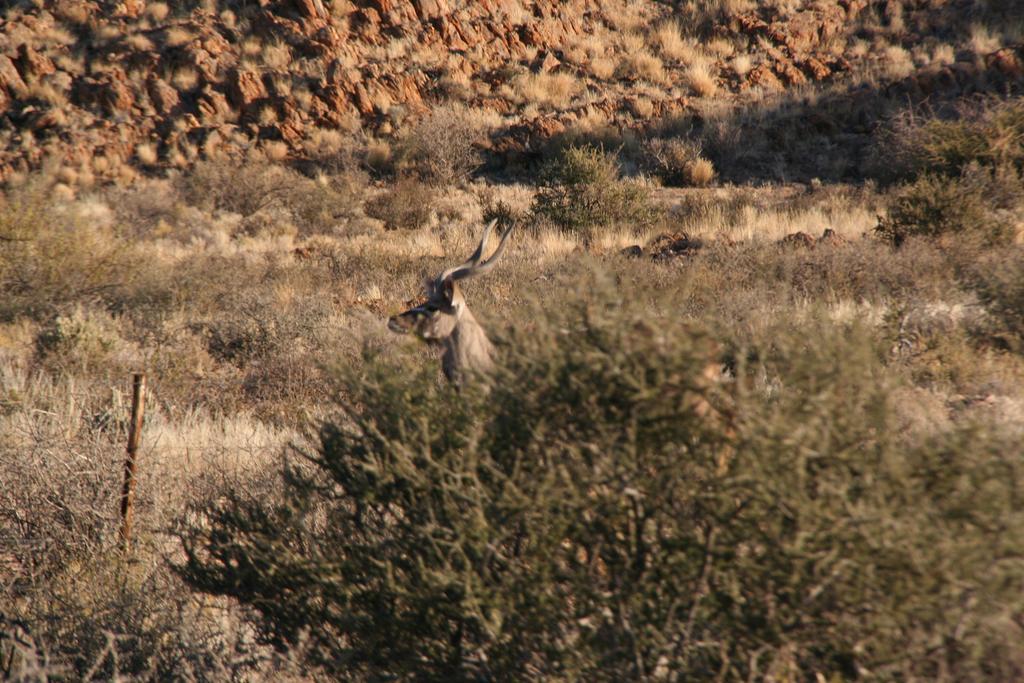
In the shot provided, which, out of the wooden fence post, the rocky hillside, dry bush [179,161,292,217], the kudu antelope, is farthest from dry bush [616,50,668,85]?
the wooden fence post

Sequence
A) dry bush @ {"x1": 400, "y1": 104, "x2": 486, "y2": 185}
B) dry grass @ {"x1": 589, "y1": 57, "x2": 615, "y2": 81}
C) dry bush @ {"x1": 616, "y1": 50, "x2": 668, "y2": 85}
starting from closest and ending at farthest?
dry bush @ {"x1": 400, "y1": 104, "x2": 486, "y2": 185} → dry bush @ {"x1": 616, "y1": 50, "x2": 668, "y2": 85} → dry grass @ {"x1": 589, "y1": 57, "x2": 615, "y2": 81}

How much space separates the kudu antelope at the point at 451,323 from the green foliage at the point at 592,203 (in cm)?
955

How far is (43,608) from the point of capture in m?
4.41

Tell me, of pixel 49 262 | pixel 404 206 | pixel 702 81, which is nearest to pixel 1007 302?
pixel 49 262

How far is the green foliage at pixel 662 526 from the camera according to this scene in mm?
2311

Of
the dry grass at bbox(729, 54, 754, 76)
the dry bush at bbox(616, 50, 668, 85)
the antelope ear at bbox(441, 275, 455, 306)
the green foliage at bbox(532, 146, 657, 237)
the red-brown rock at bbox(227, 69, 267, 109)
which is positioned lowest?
the red-brown rock at bbox(227, 69, 267, 109)

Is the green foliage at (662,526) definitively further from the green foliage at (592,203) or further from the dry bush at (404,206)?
the dry bush at (404,206)

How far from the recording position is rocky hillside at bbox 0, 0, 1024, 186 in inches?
909

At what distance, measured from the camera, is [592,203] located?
1625cm

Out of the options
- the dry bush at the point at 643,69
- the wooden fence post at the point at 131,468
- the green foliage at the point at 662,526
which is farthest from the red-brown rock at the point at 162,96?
the green foliage at the point at 662,526

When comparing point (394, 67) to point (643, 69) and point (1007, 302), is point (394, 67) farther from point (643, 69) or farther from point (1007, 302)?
point (1007, 302)

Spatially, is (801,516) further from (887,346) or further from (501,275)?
(501,275)

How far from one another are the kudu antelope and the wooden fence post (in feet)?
5.50

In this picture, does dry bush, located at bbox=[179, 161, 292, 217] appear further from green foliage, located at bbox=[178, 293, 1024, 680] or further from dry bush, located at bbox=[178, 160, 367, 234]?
green foliage, located at bbox=[178, 293, 1024, 680]
